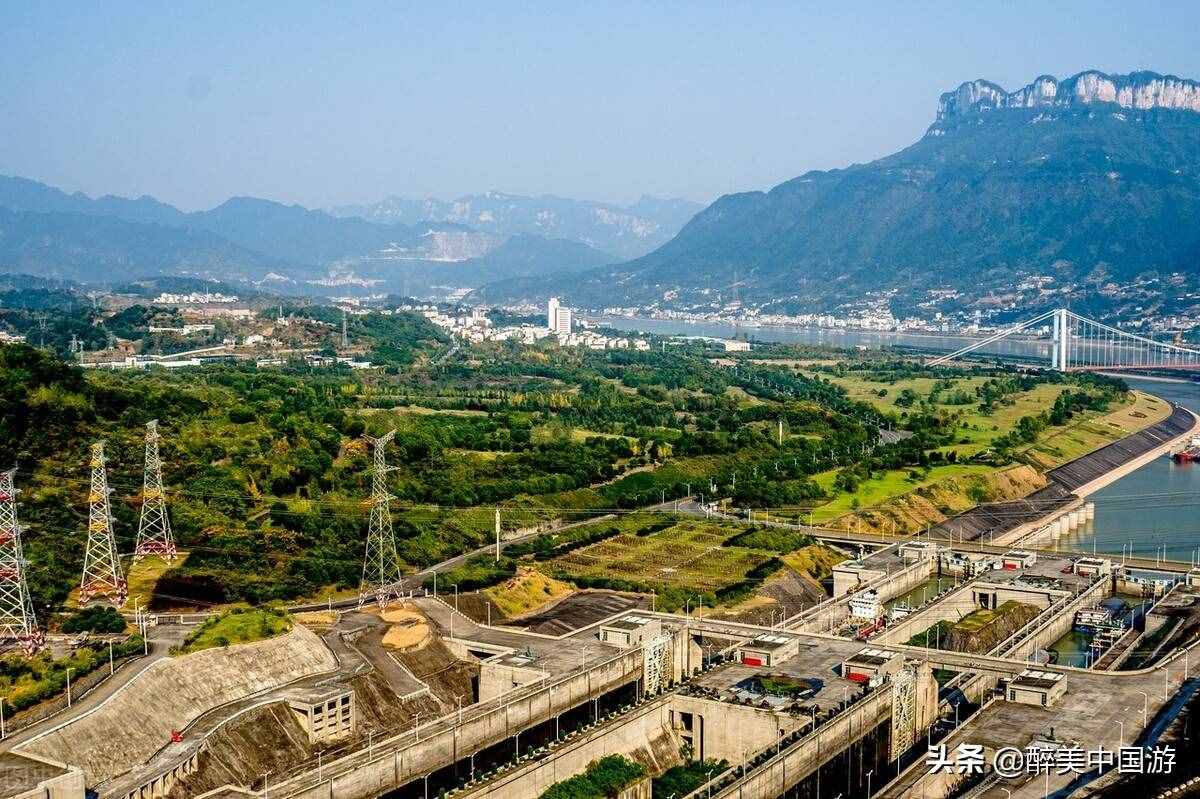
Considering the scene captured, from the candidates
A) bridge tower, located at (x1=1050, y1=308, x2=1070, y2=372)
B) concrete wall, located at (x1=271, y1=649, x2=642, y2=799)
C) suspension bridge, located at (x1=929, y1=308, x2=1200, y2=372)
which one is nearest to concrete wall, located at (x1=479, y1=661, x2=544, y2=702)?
concrete wall, located at (x1=271, y1=649, x2=642, y2=799)

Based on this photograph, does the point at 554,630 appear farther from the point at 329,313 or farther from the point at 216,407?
the point at 329,313

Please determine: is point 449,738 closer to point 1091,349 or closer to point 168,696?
point 168,696

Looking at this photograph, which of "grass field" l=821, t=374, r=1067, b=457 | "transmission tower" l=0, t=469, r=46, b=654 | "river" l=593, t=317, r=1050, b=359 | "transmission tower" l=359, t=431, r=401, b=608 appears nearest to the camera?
"transmission tower" l=0, t=469, r=46, b=654

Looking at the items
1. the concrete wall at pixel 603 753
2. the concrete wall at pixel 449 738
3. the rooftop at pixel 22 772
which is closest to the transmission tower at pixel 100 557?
the rooftop at pixel 22 772

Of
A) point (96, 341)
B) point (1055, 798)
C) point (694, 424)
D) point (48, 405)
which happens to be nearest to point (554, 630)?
point (1055, 798)

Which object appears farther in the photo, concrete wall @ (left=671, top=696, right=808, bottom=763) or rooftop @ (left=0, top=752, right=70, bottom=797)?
concrete wall @ (left=671, top=696, right=808, bottom=763)

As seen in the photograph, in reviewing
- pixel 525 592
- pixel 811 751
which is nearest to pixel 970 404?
pixel 525 592

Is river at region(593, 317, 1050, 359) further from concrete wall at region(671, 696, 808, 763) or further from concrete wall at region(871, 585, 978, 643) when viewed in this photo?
concrete wall at region(671, 696, 808, 763)
